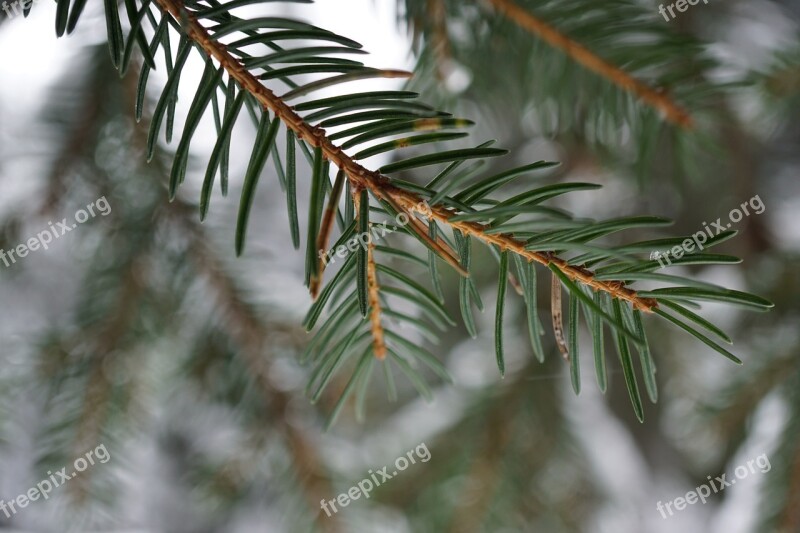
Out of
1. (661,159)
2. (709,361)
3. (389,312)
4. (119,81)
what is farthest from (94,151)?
(709,361)

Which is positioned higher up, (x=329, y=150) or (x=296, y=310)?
(x=329, y=150)

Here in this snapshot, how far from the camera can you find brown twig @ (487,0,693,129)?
365mm

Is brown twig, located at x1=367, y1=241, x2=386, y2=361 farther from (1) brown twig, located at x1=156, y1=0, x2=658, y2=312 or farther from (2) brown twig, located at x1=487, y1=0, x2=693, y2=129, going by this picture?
(2) brown twig, located at x1=487, y1=0, x2=693, y2=129

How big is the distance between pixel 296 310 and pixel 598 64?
30cm

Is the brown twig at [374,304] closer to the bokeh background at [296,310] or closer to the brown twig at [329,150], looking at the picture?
the brown twig at [329,150]

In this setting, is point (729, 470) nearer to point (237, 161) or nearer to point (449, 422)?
point (449, 422)

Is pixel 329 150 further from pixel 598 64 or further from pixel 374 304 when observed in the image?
pixel 598 64

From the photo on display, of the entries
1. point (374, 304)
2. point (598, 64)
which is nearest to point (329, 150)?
point (374, 304)

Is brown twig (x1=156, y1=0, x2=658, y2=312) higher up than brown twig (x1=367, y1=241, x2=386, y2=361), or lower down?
higher up

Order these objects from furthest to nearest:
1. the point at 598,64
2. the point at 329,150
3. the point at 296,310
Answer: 1. the point at 296,310
2. the point at 598,64
3. the point at 329,150

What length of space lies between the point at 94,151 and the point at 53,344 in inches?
6.0

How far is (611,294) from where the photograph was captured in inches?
7.5

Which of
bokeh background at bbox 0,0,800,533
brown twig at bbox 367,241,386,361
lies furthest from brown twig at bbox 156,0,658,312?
bokeh background at bbox 0,0,800,533

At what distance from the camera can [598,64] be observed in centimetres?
37
